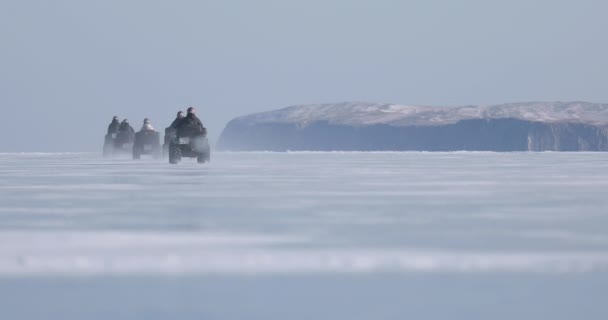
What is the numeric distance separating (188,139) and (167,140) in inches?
199

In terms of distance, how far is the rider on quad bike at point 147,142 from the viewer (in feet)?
82.3

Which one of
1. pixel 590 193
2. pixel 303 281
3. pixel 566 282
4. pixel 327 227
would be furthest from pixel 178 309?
pixel 590 193

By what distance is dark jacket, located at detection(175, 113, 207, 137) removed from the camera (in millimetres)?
19219

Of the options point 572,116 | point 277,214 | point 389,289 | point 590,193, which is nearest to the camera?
point 389,289

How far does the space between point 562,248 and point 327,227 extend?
1.61m

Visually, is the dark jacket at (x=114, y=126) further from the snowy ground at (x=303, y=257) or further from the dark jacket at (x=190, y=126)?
the snowy ground at (x=303, y=257)

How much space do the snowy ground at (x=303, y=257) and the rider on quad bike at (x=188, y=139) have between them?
10574mm

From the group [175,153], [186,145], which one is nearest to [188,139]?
[186,145]

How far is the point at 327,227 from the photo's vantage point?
20.0 ft

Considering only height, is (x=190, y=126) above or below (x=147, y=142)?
above

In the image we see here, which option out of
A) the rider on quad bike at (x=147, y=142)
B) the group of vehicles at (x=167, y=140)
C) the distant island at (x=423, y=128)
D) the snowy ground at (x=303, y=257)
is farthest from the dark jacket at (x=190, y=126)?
the distant island at (x=423, y=128)

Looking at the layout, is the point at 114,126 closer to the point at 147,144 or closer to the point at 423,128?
the point at 147,144

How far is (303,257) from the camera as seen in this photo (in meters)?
4.66

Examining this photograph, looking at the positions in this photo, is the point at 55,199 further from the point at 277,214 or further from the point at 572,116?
the point at 572,116
